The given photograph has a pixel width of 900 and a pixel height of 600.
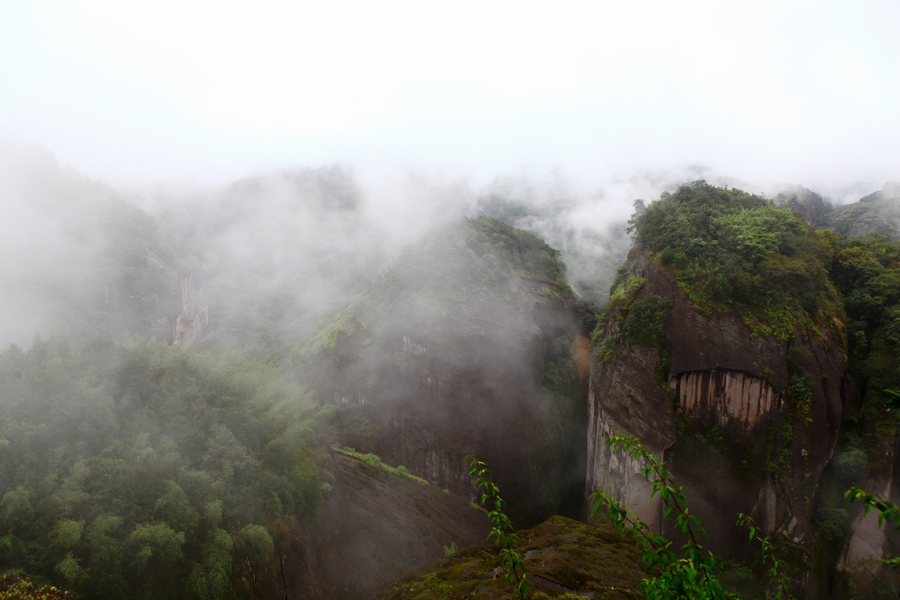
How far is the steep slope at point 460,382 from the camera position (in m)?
29.0

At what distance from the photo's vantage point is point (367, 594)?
15383 millimetres

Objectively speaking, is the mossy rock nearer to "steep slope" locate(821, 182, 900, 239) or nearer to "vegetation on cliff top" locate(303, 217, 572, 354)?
"vegetation on cliff top" locate(303, 217, 572, 354)

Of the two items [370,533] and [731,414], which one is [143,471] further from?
[731,414]

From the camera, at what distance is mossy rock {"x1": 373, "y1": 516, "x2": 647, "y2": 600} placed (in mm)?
11766

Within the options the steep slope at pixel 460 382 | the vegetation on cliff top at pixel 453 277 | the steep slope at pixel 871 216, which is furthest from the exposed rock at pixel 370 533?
the steep slope at pixel 871 216

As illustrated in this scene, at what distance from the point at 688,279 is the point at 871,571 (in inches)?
537

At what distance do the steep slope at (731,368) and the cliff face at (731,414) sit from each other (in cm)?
5

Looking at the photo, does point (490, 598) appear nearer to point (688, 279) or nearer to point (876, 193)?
point (688, 279)

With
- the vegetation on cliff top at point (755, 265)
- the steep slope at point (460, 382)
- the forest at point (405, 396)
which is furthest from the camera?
the steep slope at point (460, 382)

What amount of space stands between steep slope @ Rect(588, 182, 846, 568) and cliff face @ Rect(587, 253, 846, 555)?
5 cm

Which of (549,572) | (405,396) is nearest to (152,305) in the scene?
(405,396)

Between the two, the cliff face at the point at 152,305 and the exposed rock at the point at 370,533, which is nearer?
the exposed rock at the point at 370,533

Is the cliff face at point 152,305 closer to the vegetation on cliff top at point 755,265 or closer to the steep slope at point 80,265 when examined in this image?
the steep slope at point 80,265

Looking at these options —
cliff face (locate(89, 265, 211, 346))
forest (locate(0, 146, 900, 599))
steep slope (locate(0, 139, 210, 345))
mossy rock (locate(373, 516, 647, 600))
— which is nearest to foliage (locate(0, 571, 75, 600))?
forest (locate(0, 146, 900, 599))
